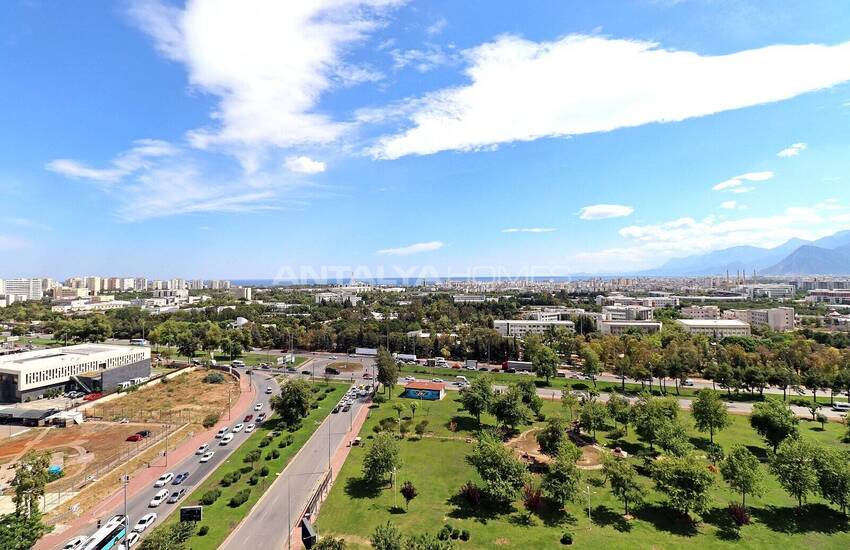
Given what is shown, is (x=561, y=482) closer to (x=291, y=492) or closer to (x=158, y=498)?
(x=291, y=492)

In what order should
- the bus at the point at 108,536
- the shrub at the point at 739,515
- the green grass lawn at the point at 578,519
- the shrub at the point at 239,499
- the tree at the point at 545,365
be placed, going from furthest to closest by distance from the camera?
1. the tree at the point at 545,365
2. the shrub at the point at 239,499
3. the shrub at the point at 739,515
4. the green grass lawn at the point at 578,519
5. the bus at the point at 108,536

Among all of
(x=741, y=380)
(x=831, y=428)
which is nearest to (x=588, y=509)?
(x=831, y=428)

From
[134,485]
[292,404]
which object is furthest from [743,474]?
[134,485]

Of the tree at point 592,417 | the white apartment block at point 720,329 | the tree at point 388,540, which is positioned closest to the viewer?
the tree at point 388,540

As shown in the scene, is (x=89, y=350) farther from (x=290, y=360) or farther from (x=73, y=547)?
(x=73, y=547)

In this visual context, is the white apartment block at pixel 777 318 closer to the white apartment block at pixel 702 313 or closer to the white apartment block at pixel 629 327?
the white apartment block at pixel 702 313

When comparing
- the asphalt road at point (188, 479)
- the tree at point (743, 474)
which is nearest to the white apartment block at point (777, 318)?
the tree at point (743, 474)

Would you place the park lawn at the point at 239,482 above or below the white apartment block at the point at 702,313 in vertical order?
below
